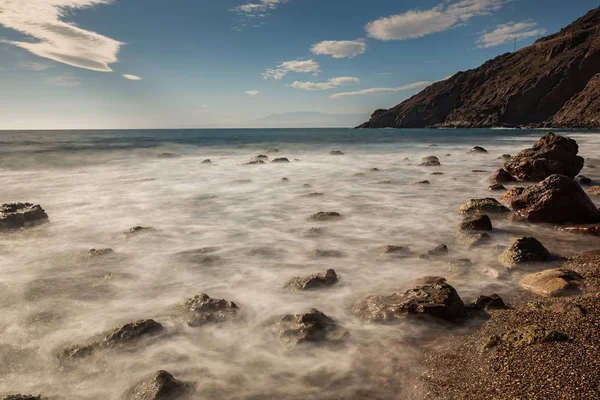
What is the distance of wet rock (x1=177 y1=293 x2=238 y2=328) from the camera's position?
4.01 meters

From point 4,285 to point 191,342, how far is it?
135 inches

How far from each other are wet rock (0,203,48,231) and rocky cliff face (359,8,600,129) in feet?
258

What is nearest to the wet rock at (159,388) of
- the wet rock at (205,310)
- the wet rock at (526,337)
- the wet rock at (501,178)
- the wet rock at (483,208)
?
the wet rock at (205,310)

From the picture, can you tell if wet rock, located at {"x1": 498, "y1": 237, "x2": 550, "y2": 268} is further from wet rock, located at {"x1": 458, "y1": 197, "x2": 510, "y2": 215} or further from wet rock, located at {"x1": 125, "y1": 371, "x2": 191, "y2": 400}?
wet rock, located at {"x1": 125, "y1": 371, "x2": 191, "y2": 400}

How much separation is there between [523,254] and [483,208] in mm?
3252

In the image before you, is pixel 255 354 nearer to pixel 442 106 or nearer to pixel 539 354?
pixel 539 354

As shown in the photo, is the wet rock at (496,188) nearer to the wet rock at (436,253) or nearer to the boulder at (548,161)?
the boulder at (548,161)

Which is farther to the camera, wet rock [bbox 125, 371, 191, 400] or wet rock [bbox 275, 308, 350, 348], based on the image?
wet rock [bbox 275, 308, 350, 348]

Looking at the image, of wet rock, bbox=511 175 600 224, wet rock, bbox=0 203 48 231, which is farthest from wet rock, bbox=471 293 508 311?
wet rock, bbox=0 203 48 231

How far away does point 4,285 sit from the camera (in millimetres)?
5051

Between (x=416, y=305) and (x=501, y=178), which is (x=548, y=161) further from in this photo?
(x=416, y=305)

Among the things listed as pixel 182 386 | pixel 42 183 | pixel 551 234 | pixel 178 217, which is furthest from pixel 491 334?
pixel 42 183

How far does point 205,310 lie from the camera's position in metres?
4.16

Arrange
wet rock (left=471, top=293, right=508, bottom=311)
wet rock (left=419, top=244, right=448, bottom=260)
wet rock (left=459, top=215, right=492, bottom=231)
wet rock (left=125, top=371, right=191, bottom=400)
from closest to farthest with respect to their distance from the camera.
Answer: wet rock (left=125, top=371, right=191, bottom=400) < wet rock (left=471, top=293, right=508, bottom=311) < wet rock (left=419, top=244, right=448, bottom=260) < wet rock (left=459, top=215, right=492, bottom=231)
